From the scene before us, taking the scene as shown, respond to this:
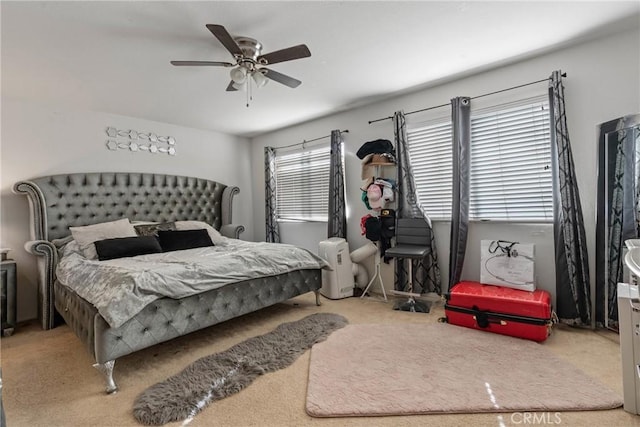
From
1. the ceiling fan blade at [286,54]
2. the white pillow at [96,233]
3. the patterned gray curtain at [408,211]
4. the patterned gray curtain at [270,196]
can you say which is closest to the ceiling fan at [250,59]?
the ceiling fan blade at [286,54]

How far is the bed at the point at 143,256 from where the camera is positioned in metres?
1.98

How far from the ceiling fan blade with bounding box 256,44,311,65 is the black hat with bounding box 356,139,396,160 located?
174 centimetres

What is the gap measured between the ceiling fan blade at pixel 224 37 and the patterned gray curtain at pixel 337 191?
80.3 inches

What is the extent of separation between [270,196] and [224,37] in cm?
315

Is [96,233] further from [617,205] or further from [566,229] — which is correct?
[617,205]

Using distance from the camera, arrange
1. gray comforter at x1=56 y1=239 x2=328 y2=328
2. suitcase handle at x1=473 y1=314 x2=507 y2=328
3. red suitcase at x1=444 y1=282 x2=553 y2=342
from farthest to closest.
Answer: suitcase handle at x1=473 y1=314 x2=507 y2=328
red suitcase at x1=444 y1=282 x2=553 y2=342
gray comforter at x1=56 y1=239 x2=328 y2=328

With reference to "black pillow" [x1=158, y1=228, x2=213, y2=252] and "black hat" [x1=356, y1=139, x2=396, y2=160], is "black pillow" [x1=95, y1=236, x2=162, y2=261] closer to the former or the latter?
"black pillow" [x1=158, y1=228, x2=213, y2=252]

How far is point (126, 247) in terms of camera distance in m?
3.02

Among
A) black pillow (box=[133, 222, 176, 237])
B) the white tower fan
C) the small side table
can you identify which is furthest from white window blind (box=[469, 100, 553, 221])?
the small side table

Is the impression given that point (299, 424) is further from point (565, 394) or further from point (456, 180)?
point (456, 180)

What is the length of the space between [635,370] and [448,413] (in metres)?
0.96

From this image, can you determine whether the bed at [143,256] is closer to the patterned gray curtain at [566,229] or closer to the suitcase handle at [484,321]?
the suitcase handle at [484,321]

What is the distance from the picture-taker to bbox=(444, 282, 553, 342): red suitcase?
7.63 feet

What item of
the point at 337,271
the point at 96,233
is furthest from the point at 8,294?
the point at 337,271
